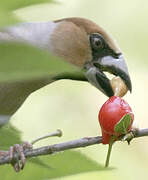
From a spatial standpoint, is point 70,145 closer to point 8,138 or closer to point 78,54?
point 8,138

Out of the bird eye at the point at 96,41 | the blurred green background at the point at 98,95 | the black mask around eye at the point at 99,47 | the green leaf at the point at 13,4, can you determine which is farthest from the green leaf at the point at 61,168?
the blurred green background at the point at 98,95

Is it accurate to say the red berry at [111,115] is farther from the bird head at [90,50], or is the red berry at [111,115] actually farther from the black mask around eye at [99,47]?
the black mask around eye at [99,47]

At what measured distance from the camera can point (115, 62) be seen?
2771 millimetres

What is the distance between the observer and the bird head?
8.94ft

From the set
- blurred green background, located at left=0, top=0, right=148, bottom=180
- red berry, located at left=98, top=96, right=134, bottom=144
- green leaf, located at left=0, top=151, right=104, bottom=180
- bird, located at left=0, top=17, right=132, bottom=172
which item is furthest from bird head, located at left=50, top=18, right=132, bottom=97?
green leaf, located at left=0, top=151, right=104, bottom=180

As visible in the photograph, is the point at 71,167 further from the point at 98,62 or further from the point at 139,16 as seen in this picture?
the point at 139,16

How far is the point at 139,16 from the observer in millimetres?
5527

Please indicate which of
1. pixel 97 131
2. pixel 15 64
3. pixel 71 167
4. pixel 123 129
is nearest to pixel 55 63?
pixel 15 64

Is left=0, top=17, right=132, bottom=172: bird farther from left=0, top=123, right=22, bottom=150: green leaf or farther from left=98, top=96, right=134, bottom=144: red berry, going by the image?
left=0, top=123, right=22, bottom=150: green leaf

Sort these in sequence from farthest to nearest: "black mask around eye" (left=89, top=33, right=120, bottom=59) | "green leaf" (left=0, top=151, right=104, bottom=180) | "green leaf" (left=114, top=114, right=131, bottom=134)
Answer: "black mask around eye" (left=89, top=33, right=120, bottom=59) → "green leaf" (left=114, top=114, right=131, bottom=134) → "green leaf" (left=0, top=151, right=104, bottom=180)

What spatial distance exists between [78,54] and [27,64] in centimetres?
236

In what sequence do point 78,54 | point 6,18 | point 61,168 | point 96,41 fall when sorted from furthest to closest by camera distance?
point 96,41, point 78,54, point 61,168, point 6,18

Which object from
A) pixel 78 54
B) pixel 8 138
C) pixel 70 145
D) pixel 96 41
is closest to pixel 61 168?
pixel 70 145

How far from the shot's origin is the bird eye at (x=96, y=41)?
10.0 feet
